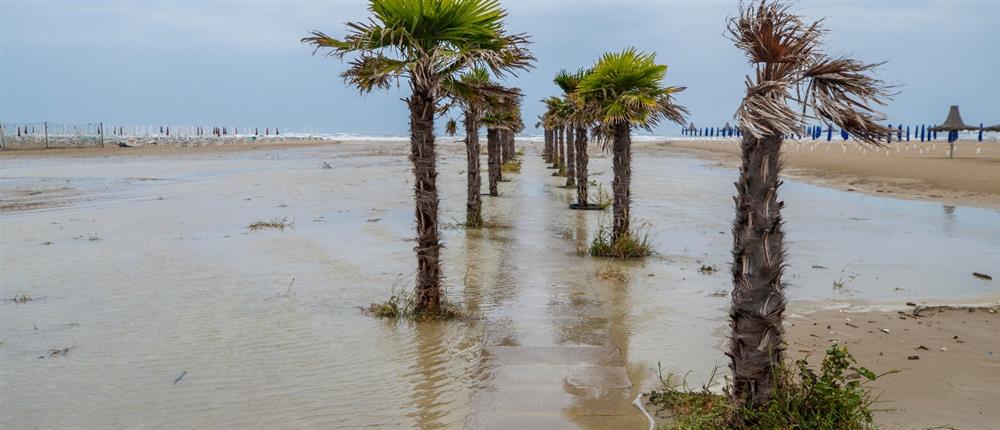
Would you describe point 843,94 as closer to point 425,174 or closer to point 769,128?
point 769,128

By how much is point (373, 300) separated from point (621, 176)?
5.18m

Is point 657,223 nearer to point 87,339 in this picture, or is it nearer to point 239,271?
point 239,271

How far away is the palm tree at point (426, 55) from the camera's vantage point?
7.59m

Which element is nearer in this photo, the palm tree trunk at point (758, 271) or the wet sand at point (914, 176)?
the palm tree trunk at point (758, 271)

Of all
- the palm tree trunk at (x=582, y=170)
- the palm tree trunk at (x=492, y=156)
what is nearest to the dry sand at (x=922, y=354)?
the palm tree trunk at (x=582, y=170)

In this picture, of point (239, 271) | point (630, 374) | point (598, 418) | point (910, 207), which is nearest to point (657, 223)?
point (910, 207)

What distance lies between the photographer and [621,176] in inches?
488

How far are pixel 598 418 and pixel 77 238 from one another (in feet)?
43.5

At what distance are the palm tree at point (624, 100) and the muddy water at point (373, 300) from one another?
1.60 m

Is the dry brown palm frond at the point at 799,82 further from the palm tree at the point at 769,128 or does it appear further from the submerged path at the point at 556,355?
the submerged path at the point at 556,355

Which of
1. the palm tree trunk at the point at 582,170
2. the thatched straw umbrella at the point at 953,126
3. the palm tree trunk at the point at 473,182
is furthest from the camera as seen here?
the thatched straw umbrella at the point at 953,126

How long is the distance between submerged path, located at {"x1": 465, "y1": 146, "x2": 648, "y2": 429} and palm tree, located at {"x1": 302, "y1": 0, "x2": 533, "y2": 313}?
49.9 inches

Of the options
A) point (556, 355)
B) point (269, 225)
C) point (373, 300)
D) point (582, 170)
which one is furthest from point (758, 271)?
point (582, 170)

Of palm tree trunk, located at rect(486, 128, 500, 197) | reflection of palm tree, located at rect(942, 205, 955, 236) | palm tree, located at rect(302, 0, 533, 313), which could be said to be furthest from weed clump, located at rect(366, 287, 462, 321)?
palm tree trunk, located at rect(486, 128, 500, 197)
